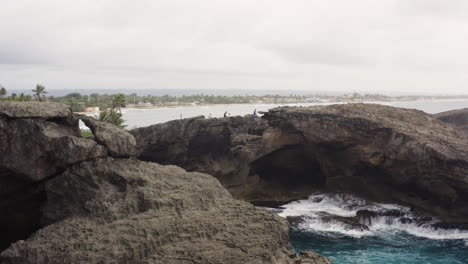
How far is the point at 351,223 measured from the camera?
64.6 feet

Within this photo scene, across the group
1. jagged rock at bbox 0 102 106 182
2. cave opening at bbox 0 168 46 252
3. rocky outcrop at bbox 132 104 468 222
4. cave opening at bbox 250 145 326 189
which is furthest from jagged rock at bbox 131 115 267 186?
jagged rock at bbox 0 102 106 182

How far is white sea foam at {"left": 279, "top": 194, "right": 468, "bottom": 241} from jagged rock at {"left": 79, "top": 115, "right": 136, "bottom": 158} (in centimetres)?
1178

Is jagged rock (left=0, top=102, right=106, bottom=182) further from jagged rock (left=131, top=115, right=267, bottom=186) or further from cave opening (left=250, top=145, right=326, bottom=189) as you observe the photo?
cave opening (left=250, top=145, right=326, bottom=189)

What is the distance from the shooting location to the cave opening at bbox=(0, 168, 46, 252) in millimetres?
Result: 10016

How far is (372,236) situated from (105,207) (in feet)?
45.3

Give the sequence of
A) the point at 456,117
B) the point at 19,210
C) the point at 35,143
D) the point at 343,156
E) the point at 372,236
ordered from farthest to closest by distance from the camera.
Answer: the point at 456,117 → the point at 343,156 → the point at 372,236 → the point at 19,210 → the point at 35,143

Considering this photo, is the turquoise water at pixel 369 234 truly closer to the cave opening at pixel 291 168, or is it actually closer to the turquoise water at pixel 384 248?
the turquoise water at pixel 384 248

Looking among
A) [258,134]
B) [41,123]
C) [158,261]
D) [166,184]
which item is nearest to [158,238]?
[158,261]

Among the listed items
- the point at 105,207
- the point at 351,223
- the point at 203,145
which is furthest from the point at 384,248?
the point at 105,207

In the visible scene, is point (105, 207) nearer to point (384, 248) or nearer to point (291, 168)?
point (384, 248)

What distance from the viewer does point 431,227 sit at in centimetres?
1916

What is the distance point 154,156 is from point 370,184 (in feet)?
40.9

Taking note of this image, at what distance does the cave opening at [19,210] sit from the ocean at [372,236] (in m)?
10.8

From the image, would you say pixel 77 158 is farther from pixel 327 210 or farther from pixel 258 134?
pixel 258 134
